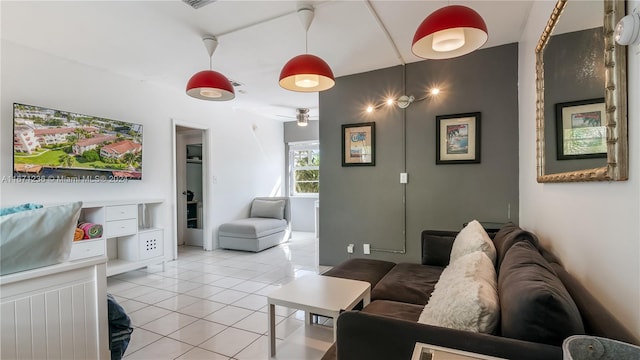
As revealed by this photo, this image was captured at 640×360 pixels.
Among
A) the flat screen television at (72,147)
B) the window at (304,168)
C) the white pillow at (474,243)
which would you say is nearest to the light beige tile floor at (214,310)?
the white pillow at (474,243)

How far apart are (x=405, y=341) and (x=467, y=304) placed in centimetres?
26

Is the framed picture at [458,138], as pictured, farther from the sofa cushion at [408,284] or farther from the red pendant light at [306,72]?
the red pendant light at [306,72]

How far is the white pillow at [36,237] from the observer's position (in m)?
1.23

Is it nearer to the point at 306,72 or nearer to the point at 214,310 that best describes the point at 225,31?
the point at 306,72

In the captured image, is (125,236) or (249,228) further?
(249,228)

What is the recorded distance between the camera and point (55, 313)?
1.36 metres

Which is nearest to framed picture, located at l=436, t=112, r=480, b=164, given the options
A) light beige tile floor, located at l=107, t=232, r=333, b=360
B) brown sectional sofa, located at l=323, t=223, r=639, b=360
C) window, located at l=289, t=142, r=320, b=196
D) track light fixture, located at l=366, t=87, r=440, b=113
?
track light fixture, located at l=366, t=87, r=440, b=113

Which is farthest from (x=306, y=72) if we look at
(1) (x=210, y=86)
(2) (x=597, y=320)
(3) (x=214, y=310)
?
(3) (x=214, y=310)

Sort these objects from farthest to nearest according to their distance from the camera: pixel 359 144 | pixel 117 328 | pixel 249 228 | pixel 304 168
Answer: pixel 304 168 → pixel 249 228 → pixel 359 144 → pixel 117 328

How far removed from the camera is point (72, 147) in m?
3.35

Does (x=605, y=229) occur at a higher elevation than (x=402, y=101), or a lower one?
lower

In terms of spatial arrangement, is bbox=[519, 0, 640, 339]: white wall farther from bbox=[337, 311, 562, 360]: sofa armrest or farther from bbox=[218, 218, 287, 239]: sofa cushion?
bbox=[218, 218, 287, 239]: sofa cushion

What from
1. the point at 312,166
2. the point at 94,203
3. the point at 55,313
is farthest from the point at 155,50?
the point at 312,166

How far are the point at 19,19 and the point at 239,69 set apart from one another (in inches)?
79.3
